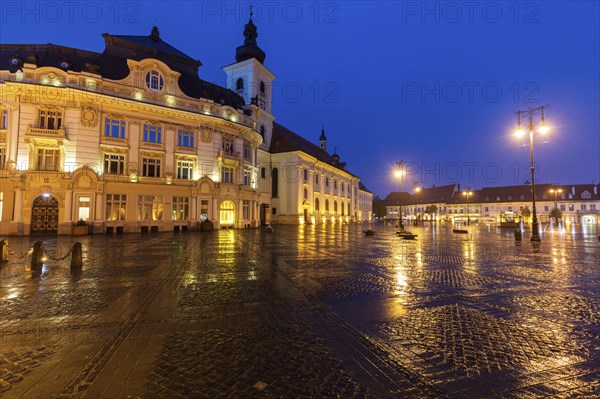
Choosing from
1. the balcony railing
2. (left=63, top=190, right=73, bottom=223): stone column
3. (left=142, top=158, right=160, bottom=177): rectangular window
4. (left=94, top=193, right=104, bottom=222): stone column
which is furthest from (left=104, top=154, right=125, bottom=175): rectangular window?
the balcony railing

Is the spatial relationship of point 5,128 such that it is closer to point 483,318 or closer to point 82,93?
point 82,93

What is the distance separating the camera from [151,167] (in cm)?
3114

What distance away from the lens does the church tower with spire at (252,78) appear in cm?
5034

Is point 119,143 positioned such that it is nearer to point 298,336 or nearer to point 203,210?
point 203,210

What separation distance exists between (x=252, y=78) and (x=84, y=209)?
110ft

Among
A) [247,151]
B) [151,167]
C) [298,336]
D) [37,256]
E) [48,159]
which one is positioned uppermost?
[247,151]

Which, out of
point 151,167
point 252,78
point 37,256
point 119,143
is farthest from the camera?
point 252,78

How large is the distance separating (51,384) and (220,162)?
32.9 metres

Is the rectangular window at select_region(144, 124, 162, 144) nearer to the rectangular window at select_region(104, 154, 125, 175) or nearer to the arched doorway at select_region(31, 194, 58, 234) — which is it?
the rectangular window at select_region(104, 154, 125, 175)

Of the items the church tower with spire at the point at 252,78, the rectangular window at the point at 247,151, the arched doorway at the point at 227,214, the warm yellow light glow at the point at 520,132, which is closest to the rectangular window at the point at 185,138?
the arched doorway at the point at 227,214

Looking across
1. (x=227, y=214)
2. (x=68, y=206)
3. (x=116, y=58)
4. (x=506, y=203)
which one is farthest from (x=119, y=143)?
(x=506, y=203)

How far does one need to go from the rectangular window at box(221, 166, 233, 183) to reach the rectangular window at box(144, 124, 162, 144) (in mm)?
7613

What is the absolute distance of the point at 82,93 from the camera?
2669cm

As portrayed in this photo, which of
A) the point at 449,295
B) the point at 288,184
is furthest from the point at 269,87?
the point at 449,295
